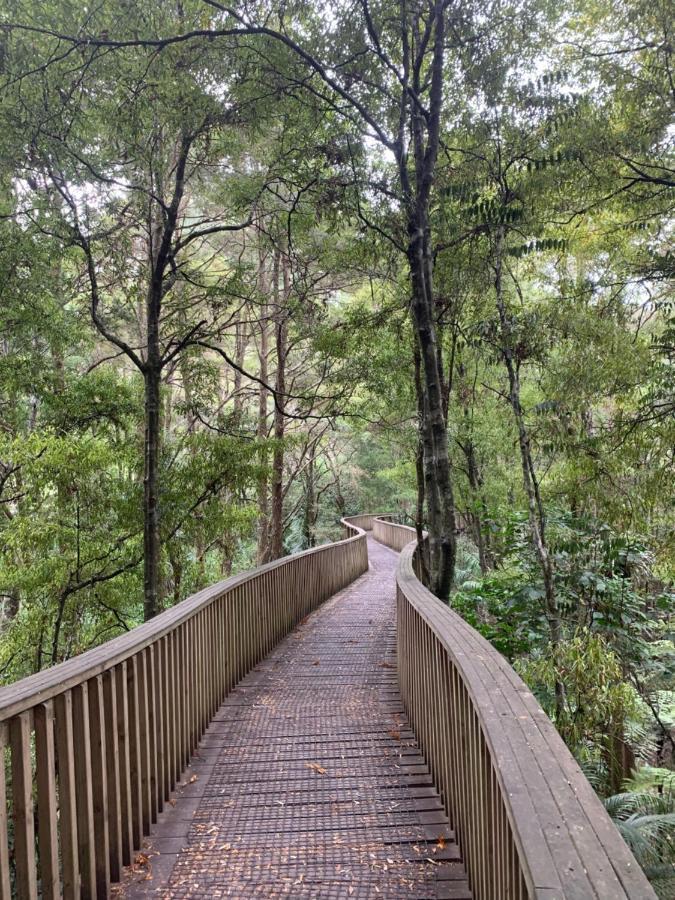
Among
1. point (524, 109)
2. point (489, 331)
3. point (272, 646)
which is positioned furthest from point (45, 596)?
point (524, 109)

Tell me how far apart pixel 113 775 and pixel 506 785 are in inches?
68.1

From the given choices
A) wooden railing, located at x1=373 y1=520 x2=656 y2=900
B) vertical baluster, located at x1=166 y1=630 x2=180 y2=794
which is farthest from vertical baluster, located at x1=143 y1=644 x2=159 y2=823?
wooden railing, located at x1=373 y1=520 x2=656 y2=900

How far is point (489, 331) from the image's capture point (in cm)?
677

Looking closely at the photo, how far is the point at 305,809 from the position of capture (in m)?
3.06

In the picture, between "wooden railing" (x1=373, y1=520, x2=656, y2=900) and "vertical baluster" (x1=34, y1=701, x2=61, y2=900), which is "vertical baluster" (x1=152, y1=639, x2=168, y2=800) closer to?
"vertical baluster" (x1=34, y1=701, x2=61, y2=900)

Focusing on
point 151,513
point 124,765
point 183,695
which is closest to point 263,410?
point 151,513

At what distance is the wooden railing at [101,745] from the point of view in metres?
1.81

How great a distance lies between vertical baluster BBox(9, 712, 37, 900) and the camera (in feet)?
5.80

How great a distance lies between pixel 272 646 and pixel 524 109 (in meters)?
6.32

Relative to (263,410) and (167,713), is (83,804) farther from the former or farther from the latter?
(263,410)

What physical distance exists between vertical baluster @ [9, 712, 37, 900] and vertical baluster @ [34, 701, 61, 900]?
0.30 feet

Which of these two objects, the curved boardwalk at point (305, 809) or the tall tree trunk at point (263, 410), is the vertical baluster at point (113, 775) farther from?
the tall tree trunk at point (263, 410)

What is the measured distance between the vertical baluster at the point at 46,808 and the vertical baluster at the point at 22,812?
0.09 metres

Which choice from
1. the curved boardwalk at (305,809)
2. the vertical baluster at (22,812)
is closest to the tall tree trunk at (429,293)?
the curved boardwalk at (305,809)
